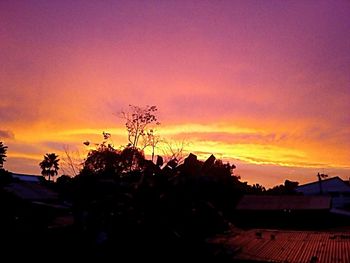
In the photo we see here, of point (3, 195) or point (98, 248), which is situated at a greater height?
point (3, 195)

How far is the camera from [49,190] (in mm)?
23609

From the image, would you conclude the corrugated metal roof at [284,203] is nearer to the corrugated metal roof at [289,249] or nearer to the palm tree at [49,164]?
the corrugated metal roof at [289,249]

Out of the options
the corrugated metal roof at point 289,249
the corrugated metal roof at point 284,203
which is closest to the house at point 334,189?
the corrugated metal roof at point 284,203

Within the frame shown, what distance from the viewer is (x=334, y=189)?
5906 centimetres

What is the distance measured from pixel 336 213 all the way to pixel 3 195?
30.7 metres

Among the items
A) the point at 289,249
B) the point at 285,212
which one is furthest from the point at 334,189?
the point at 289,249

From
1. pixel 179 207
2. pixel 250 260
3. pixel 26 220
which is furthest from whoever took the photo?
pixel 26 220

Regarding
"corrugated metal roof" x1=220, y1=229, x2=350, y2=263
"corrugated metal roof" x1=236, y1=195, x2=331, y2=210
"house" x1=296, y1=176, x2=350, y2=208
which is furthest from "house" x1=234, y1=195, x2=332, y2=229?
"house" x1=296, y1=176, x2=350, y2=208

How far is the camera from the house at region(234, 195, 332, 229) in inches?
1312

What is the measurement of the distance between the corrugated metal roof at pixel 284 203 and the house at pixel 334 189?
2351 centimetres

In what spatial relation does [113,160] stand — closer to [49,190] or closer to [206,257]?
[49,190]

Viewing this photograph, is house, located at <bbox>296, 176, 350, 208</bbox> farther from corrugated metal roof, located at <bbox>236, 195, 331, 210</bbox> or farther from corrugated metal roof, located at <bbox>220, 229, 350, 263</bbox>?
corrugated metal roof, located at <bbox>220, 229, 350, 263</bbox>

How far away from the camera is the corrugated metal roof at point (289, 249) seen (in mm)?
10742

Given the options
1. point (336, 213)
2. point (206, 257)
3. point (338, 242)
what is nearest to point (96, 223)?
point (206, 257)
